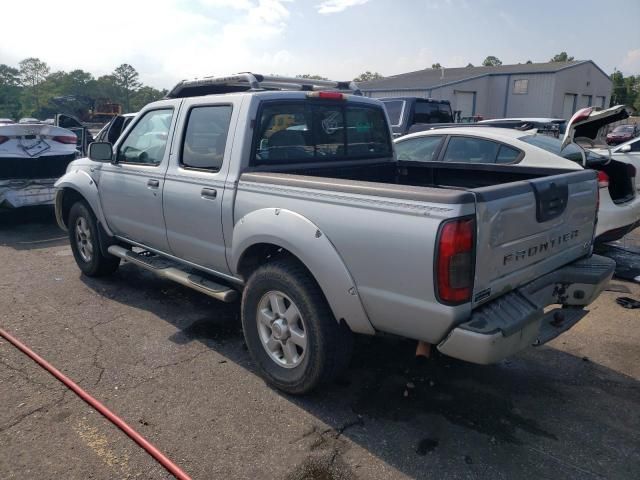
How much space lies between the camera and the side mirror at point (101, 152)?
4773 millimetres

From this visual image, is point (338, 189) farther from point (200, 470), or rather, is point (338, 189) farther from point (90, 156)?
point (90, 156)

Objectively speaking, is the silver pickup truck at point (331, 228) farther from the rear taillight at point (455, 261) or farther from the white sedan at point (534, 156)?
the white sedan at point (534, 156)

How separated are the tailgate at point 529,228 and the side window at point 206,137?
6.77ft

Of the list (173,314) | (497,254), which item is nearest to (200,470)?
(497,254)

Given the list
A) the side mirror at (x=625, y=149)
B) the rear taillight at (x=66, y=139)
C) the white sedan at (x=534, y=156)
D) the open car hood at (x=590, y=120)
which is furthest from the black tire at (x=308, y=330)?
the side mirror at (x=625, y=149)

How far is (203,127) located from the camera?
12.9 ft

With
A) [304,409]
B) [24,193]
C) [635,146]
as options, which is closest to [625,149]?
[635,146]

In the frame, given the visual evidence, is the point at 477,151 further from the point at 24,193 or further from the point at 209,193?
the point at 24,193

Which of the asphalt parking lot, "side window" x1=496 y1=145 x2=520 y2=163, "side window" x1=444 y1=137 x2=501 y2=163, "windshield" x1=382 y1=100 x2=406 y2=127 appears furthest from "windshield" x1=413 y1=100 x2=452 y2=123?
the asphalt parking lot

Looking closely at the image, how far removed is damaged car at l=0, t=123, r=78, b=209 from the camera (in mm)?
8023

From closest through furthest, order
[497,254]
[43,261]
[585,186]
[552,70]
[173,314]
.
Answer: [497,254]
[585,186]
[173,314]
[43,261]
[552,70]

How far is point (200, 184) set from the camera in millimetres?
3771

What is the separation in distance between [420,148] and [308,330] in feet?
14.9

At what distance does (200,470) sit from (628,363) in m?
3.31
